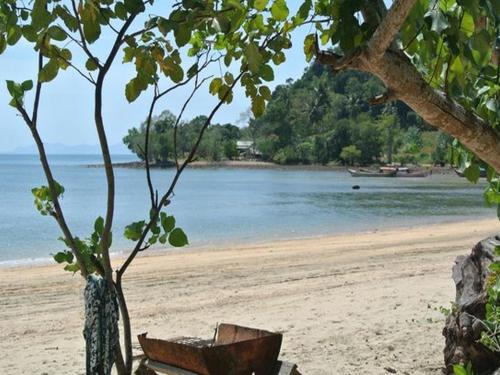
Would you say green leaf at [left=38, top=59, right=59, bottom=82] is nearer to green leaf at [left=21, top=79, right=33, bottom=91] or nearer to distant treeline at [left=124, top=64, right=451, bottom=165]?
green leaf at [left=21, top=79, right=33, bottom=91]

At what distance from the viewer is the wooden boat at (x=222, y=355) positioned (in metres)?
3.09

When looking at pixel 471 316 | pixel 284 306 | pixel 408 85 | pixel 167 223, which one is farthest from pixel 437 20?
pixel 284 306

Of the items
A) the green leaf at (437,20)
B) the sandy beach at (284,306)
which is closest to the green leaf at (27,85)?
the green leaf at (437,20)

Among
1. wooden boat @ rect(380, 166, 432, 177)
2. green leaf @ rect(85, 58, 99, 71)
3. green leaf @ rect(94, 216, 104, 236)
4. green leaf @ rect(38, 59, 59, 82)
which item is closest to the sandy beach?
green leaf @ rect(94, 216, 104, 236)

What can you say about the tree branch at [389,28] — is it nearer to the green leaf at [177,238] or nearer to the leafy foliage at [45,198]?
the green leaf at [177,238]

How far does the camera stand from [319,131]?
12350cm

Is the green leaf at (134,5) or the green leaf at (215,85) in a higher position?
the green leaf at (134,5)

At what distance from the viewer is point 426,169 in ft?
285

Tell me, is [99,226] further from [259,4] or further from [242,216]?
[242,216]

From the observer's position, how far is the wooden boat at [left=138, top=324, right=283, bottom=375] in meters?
3.09

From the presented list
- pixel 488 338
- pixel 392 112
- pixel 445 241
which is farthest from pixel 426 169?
pixel 488 338

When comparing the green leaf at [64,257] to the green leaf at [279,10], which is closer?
the green leaf at [279,10]

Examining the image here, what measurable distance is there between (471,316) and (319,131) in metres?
120

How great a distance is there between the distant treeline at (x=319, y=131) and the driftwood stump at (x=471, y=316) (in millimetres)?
96183
